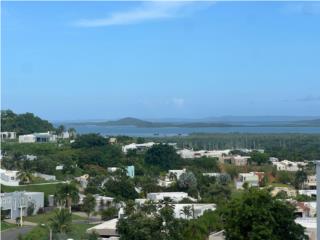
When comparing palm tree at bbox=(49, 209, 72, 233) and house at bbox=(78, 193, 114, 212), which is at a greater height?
palm tree at bbox=(49, 209, 72, 233)

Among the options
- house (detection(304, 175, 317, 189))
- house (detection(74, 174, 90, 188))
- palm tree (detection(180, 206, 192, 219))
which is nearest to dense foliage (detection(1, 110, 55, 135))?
house (detection(74, 174, 90, 188))

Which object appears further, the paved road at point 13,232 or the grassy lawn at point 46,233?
the paved road at point 13,232

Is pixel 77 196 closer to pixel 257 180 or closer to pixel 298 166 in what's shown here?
pixel 257 180

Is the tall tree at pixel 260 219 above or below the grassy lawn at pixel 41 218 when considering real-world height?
above

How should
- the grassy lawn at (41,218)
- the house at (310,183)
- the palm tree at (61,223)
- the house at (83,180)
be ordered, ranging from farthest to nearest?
1. the house at (310,183)
2. the house at (83,180)
3. the grassy lawn at (41,218)
4. the palm tree at (61,223)

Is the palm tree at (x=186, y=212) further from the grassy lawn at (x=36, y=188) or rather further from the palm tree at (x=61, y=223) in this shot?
the grassy lawn at (x=36, y=188)

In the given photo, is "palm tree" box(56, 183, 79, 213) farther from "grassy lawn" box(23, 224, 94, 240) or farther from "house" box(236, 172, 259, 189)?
"house" box(236, 172, 259, 189)

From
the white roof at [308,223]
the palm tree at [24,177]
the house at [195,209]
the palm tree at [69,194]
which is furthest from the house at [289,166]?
the white roof at [308,223]

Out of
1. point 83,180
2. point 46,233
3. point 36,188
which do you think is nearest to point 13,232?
point 46,233
